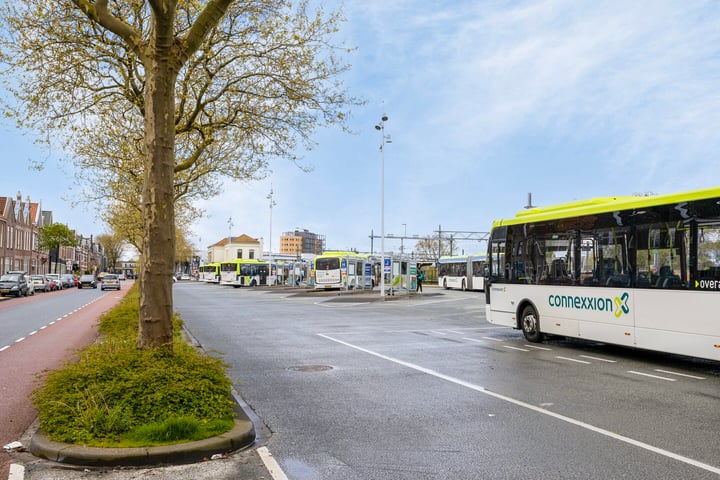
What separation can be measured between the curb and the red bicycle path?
0.33m

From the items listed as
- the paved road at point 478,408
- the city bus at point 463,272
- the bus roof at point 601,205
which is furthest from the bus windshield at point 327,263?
the paved road at point 478,408

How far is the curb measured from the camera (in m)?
5.17

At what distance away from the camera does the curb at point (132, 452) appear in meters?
5.17

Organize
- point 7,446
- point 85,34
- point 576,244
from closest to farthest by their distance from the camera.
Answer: point 7,446 < point 85,34 < point 576,244

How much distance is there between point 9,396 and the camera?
823 cm

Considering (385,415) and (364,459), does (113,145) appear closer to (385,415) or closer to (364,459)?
(385,415)

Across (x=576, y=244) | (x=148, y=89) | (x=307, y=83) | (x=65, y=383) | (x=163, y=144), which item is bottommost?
(x=65, y=383)

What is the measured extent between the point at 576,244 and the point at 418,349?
4.10m

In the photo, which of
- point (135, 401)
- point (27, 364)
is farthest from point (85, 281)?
point (135, 401)

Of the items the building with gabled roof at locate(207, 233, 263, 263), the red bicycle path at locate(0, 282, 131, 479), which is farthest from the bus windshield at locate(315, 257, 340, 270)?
the building with gabled roof at locate(207, 233, 263, 263)

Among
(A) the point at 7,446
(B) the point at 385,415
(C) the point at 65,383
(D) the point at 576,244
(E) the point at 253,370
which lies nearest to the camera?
(A) the point at 7,446

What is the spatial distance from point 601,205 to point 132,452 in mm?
10367

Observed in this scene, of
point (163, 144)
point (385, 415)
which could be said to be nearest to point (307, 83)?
point (163, 144)

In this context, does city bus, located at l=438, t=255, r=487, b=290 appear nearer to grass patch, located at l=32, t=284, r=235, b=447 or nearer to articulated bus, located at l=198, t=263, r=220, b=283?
articulated bus, located at l=198, t=263, r=220, b=283
